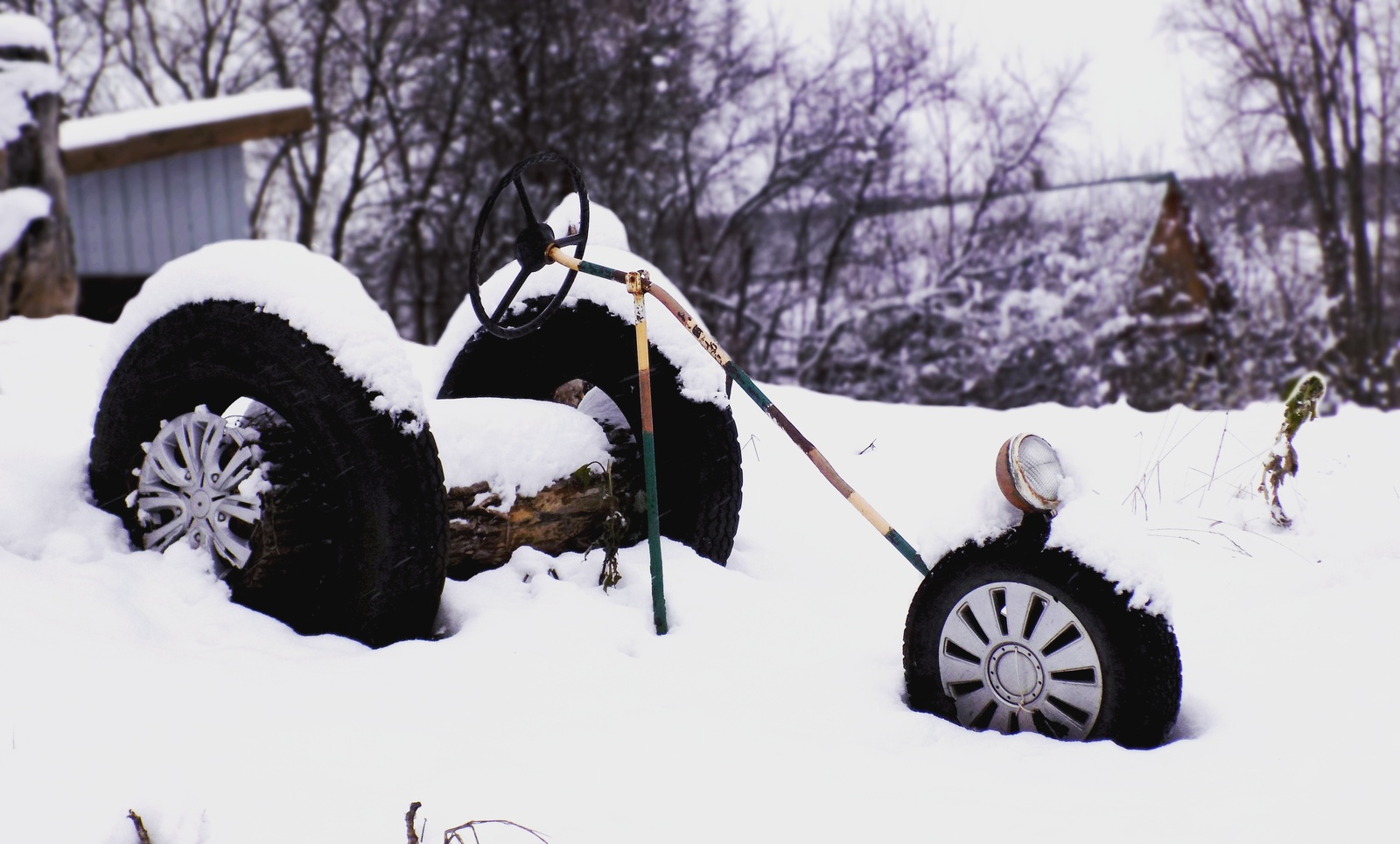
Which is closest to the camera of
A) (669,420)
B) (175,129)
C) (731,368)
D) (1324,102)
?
(731,368)

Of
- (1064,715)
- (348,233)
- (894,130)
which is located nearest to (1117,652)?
(1064,715)

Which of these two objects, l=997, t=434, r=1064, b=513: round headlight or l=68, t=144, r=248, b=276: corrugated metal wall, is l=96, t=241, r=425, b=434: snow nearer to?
l=997, t=434, r=1064, b=513: round headlight

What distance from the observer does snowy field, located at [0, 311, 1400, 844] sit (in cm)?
170

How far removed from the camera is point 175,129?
9438 mm

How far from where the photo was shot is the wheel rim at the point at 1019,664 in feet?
6.74

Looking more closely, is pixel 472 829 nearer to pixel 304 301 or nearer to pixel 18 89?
pixel 304 301

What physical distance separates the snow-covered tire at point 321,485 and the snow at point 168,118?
327 inches

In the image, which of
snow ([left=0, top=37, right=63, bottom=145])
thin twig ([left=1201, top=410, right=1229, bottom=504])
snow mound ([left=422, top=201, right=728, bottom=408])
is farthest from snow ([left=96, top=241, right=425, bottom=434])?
snow ([left=0, top=37, right=63, bottom=145])

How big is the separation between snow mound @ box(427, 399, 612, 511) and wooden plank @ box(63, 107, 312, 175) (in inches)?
322

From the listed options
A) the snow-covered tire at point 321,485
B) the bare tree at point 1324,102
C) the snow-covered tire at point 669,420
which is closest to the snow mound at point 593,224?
the snow-covered tire at point 669,420

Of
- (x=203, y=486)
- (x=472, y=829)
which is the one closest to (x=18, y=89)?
(x=203, y=486)

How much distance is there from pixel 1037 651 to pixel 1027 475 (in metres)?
0.41

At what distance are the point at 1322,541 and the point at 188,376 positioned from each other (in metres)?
4.05

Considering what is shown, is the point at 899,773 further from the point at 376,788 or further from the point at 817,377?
the point at 817,377
